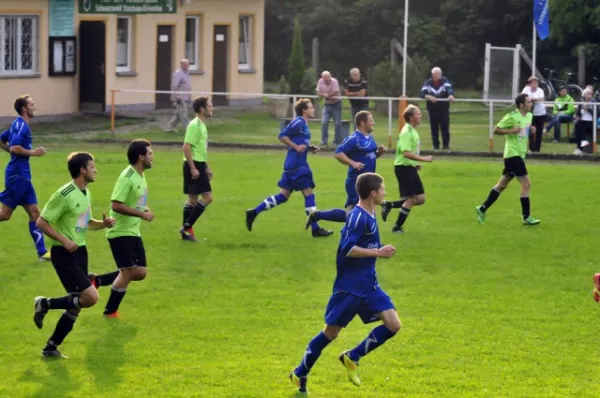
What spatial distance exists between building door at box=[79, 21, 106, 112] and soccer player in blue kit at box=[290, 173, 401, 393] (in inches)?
1063

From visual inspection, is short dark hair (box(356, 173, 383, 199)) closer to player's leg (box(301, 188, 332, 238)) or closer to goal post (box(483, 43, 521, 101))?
player's leg (box(301, 188, 332, 238))

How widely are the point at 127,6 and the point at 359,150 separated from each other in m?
21.4

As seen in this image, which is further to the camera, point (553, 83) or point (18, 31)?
point (553, 83)

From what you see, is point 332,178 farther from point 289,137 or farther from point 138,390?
point 138,390

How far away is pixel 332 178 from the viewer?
25.3m

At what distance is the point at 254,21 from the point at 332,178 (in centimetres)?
1817

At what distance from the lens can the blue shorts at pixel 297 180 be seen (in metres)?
18.3

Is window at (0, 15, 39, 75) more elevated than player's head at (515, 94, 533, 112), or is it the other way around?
window at (0, 15, 39, 75)

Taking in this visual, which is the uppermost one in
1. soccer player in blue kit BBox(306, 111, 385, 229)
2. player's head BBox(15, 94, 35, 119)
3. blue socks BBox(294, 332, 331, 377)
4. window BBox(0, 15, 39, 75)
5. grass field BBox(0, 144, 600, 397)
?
window BBox(0, 15, 39, 75)

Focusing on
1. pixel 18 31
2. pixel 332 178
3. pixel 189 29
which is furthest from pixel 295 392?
pixel 189 29

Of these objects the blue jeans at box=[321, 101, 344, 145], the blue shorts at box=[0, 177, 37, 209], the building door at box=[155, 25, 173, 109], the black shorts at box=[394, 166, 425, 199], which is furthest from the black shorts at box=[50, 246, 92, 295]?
the building door at box=[155, 25, 173, 109]

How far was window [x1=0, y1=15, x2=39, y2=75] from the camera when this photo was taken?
3425cm

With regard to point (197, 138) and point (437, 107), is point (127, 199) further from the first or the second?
point (437, 107)

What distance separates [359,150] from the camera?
55.5 feet
